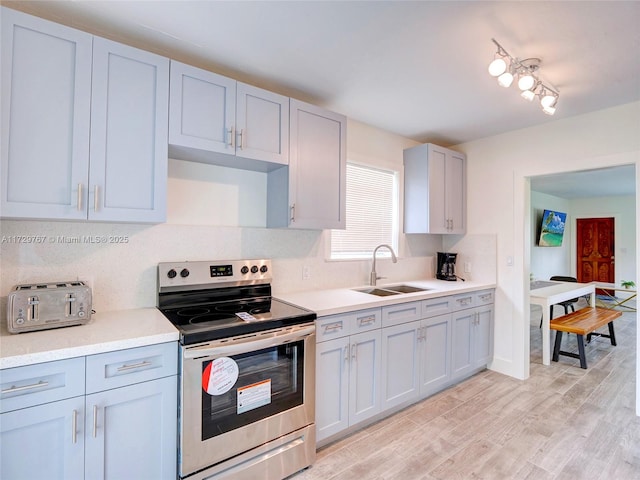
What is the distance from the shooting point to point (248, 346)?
1.61 metres

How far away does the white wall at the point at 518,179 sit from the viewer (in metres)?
2.71

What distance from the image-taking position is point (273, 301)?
7.31ft

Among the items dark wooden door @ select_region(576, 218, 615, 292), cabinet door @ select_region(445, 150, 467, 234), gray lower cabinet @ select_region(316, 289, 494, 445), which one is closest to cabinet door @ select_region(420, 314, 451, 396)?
gray lower cabinet @ select_region(316, 289, 494, 445)

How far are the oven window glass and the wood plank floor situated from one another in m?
0.50

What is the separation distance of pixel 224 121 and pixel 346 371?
5.83 feet

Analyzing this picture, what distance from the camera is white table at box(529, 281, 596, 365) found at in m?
3.54

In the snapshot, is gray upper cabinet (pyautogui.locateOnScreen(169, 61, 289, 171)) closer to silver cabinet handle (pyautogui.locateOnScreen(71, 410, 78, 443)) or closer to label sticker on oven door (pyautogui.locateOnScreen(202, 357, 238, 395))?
label sticker on oven door (pyautogui.locateOnScreen(202, 357, 238, 395))

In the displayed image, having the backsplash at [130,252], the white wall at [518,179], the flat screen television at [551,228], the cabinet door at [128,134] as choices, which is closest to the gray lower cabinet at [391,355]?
the white wall at [518,179]

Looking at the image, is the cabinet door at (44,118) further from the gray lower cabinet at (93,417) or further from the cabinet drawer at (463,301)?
the cabinet drawer at (463,301)

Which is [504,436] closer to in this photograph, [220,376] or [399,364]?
[399,364]

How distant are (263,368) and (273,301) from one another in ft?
1.89

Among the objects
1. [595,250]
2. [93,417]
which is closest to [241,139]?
[93,417]

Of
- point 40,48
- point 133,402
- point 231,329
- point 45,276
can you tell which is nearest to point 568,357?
point 231,329

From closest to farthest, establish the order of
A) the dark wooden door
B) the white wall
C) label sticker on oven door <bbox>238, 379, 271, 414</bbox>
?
label sticker on oven door <bbox>238, 379, 271, 414</bbox> → the white wall → the dark wooden door
